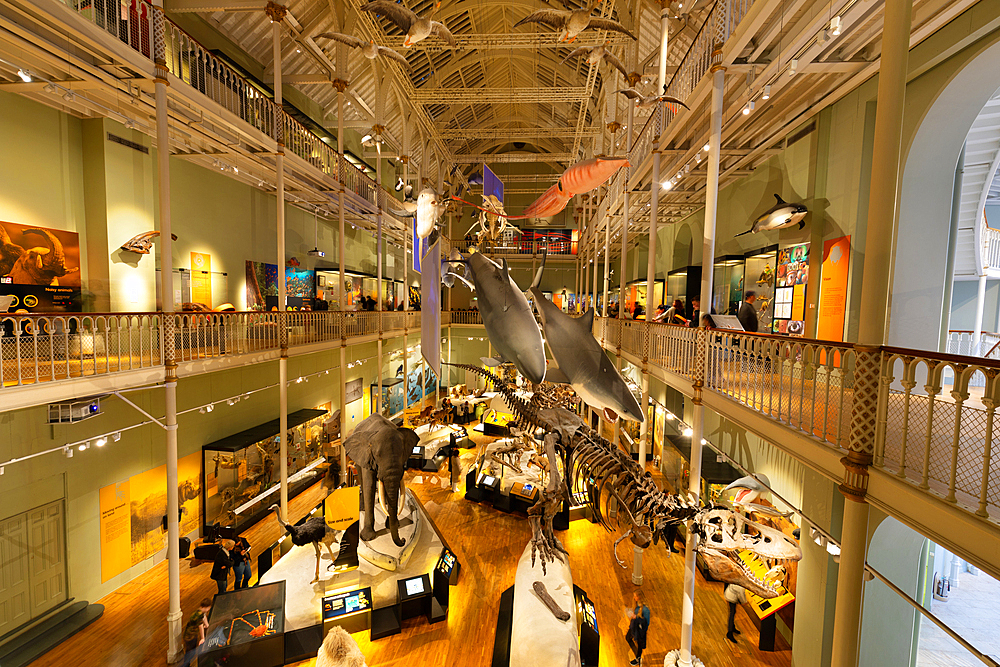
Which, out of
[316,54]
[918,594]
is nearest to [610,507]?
[918,594]

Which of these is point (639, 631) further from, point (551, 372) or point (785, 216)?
point (785, 216)

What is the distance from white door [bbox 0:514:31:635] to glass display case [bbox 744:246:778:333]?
46.8ft

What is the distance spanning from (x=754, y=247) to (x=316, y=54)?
42.8 feet

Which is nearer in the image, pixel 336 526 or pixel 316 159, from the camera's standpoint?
pixel 336 526

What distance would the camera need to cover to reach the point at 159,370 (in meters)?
6.25

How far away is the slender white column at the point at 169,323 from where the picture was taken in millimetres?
6043

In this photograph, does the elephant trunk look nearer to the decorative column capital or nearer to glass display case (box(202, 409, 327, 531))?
glass display case (box(202, 409, 327, 531))

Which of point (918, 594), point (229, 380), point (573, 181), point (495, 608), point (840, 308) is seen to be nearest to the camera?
point (573, 181)

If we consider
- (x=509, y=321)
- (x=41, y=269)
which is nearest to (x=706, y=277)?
(x=509, y=321)

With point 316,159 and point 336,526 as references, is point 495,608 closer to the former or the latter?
point 336,526

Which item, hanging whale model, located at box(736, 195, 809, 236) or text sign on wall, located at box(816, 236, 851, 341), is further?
hanging whale model, located at box(736, 195, 809, 236)

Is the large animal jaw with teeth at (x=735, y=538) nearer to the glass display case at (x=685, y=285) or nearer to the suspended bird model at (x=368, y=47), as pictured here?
the suspended bird model at (x=368, y=47)

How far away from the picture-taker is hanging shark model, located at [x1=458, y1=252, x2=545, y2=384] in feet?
9.70

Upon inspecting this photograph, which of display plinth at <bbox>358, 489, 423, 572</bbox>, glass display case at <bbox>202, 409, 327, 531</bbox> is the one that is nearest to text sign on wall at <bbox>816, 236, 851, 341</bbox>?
display plinth at <bbox>358, 489, 423, 572</bbox>
